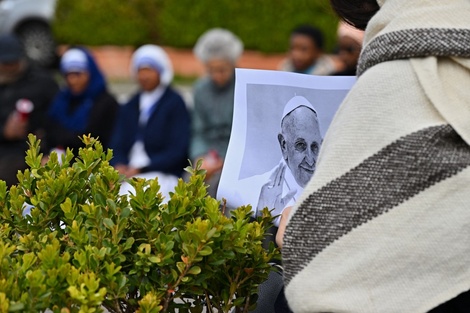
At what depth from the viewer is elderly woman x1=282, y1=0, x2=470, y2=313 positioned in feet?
5.26

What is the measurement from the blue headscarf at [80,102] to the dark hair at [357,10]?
5576 millimetres

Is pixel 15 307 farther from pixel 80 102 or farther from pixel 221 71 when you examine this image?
pixel 80 102

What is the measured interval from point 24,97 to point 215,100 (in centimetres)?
160

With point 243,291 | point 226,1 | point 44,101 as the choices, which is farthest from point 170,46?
point 243,291

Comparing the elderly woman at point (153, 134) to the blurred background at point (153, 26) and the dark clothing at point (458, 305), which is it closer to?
the dark clothing at point (458, 305)

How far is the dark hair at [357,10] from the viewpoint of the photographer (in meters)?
2.01

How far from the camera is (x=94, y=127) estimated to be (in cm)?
739

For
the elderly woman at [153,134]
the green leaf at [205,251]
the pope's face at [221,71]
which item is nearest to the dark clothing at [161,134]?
the elderly woman at [153,134]

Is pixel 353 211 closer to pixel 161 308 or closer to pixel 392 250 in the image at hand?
pixel 392 250

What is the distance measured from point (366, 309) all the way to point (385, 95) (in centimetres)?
38

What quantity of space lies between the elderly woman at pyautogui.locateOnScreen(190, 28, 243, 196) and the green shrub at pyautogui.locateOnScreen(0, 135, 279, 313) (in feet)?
15.4

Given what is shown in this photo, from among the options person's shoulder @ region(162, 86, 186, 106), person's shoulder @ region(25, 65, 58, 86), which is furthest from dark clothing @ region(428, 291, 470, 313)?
person's shoulder @ region(25, 65, 58, 86)

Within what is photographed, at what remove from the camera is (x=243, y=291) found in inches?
81.4

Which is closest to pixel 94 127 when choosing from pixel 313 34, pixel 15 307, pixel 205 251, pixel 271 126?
pixel 313 34
